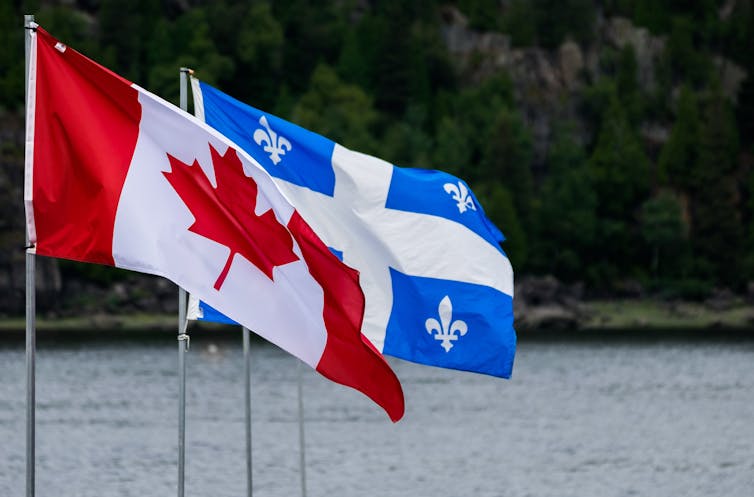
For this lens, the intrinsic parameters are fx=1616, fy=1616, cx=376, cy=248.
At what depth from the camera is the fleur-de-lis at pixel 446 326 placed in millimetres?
21203

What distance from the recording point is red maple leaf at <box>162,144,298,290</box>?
15297mm

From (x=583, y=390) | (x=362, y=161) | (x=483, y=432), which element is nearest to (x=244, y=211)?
(x=362, y=161)

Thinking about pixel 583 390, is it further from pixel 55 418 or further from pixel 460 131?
pixel 460 131

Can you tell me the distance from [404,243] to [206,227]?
641 cm

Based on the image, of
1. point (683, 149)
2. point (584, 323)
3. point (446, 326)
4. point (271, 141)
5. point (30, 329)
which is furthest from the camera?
point (683, 149)

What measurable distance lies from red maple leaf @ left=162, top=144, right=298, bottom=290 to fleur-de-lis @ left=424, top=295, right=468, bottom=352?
614cm

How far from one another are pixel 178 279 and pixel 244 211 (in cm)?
89

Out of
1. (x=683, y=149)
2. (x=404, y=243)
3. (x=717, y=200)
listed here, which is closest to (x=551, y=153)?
(x=683, y=149)

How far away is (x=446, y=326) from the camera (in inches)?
841

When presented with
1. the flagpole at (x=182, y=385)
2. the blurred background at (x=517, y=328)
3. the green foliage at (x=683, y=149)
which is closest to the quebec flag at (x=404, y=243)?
the flagpole at (x=182, y=385)

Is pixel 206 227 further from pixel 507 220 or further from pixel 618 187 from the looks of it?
pixel 618 187

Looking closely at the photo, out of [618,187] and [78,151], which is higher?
Result: [618,187]

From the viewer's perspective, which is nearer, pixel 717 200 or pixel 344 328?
pixel 344 328

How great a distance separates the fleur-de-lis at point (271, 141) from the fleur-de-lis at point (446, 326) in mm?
3102
